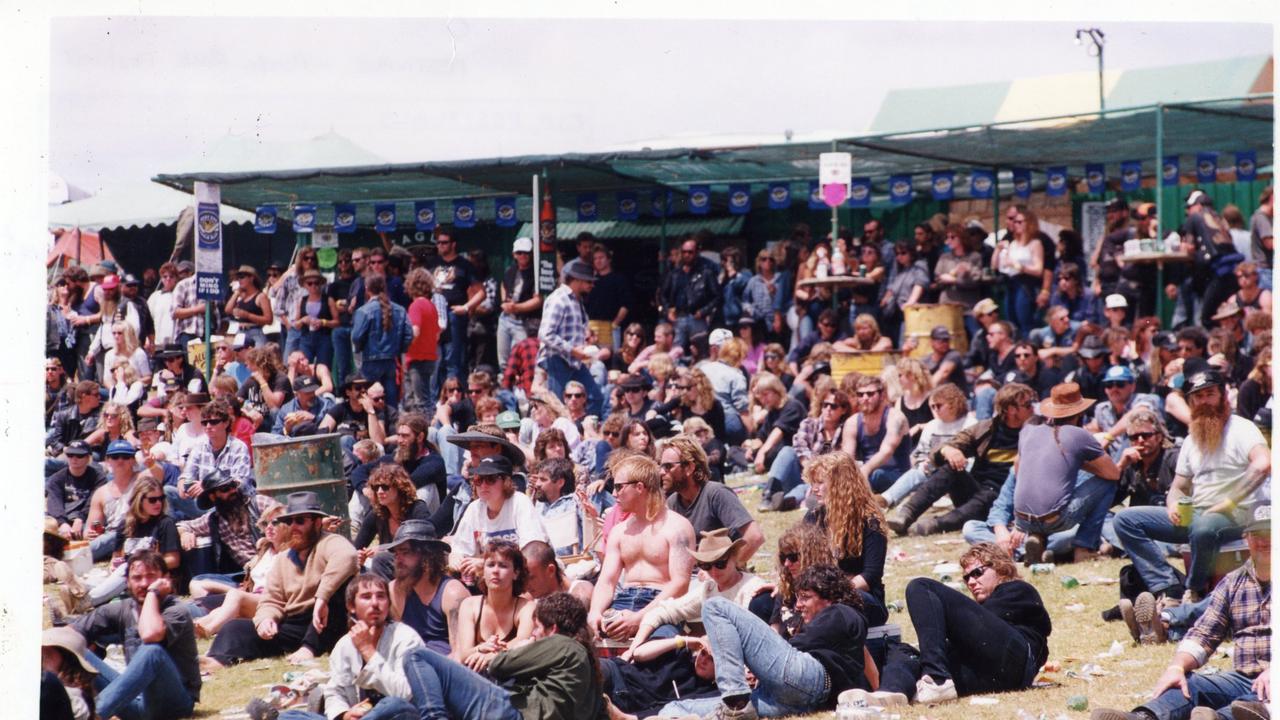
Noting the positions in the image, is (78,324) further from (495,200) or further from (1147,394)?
(1147,394)

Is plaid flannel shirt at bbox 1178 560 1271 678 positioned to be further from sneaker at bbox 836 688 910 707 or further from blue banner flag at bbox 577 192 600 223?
blue banner flag at bbox 577 192 600 223

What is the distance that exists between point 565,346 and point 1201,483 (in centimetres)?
698

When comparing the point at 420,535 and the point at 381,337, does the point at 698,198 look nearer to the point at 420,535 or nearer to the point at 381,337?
the point at 381,337

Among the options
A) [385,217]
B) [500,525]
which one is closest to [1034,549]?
[500,525]

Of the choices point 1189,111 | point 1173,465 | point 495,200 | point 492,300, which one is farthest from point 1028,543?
point 495,200

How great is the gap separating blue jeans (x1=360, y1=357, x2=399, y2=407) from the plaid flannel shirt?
9.12m

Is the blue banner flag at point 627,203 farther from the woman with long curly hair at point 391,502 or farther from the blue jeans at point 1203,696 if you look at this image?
the blue jeans at point 1203,696

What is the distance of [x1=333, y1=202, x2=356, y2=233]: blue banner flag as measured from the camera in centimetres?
2070

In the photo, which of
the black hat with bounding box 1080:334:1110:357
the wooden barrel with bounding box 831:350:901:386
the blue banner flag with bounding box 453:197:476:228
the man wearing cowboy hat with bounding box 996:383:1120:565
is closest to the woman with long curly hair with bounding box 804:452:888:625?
the man wearing cowboy hat with bounding box 996:383:1120:565

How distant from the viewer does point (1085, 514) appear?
35.6 ft

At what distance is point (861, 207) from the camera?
2170 centimetres

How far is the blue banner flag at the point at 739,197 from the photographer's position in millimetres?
20109

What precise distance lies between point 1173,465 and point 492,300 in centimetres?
947

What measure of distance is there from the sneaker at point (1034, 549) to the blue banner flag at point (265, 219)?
1263cm
